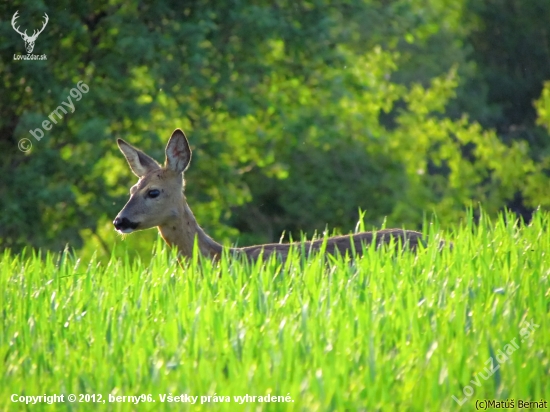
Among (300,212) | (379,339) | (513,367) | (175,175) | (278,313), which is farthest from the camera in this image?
(300,212)

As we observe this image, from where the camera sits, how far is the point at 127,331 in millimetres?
5469

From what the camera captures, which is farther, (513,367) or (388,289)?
(388,289)

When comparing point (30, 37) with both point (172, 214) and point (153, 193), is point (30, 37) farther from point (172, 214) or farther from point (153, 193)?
point (172, 214)

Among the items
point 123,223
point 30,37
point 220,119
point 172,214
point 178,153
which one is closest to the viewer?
point 123,223

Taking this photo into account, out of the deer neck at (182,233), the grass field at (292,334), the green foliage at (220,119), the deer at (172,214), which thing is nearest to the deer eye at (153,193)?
the deer at (172,214)

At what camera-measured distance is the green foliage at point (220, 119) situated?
55.1ft

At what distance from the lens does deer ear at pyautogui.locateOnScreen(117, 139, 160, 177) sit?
911cm

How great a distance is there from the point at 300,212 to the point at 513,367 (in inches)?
742

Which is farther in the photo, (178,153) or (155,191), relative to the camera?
(178,153)

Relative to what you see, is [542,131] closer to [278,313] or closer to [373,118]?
[373,118]

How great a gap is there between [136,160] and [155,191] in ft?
1.70

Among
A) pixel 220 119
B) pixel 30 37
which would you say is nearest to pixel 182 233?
pixel 30 37

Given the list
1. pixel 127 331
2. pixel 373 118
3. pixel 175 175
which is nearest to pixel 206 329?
pixel 127 331

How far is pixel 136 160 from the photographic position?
916 centimetres
